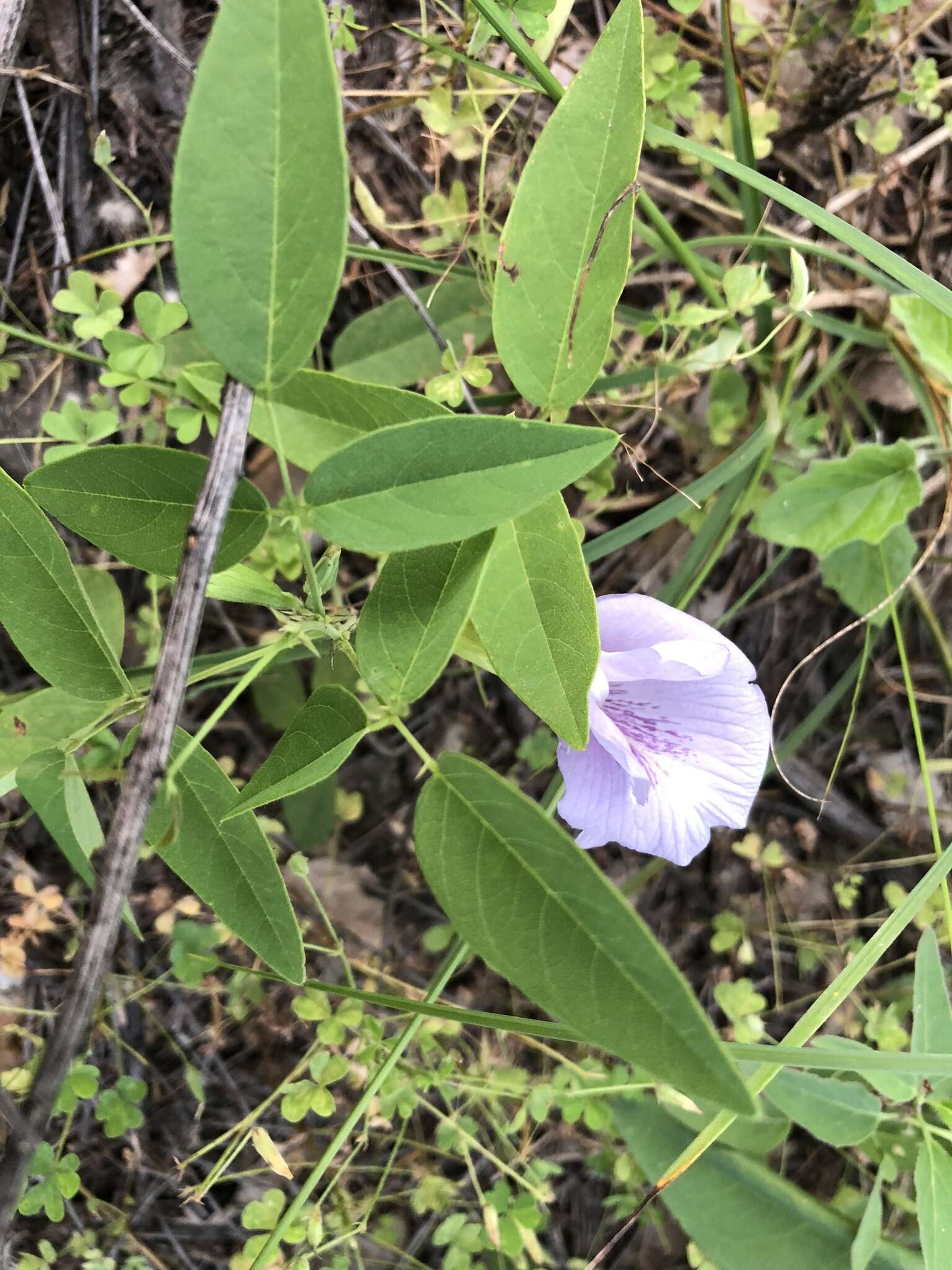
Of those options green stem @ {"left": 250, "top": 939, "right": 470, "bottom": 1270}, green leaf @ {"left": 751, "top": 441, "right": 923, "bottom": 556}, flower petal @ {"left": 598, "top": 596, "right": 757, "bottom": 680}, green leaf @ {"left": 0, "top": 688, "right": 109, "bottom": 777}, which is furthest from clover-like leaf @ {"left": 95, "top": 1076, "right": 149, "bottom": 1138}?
green leaf @ {"left": 751, "top": 441, "right": 923, "bottom": 556}

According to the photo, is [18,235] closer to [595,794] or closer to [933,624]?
[595,794]

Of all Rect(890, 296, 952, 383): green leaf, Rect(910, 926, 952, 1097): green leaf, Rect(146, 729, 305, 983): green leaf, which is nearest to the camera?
Rect(146, 729, 305, 983): green leaf

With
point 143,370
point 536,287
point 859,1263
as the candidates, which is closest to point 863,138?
point 536,287

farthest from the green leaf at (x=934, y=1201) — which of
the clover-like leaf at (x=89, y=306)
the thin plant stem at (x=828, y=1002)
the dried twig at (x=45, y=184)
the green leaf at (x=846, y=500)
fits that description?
the dried twig at (x=45, y=184)

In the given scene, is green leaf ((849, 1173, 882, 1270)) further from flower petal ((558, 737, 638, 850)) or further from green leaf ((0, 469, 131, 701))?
green leaf ((0, 469, 131, 701))

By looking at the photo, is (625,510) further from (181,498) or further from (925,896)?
(181,498)

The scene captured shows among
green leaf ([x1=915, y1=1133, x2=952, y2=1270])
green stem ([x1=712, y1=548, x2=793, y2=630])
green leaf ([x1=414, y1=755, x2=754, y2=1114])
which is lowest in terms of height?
A: green leaf ([x1=915, y1=1133, x2=952, y2=1270])
